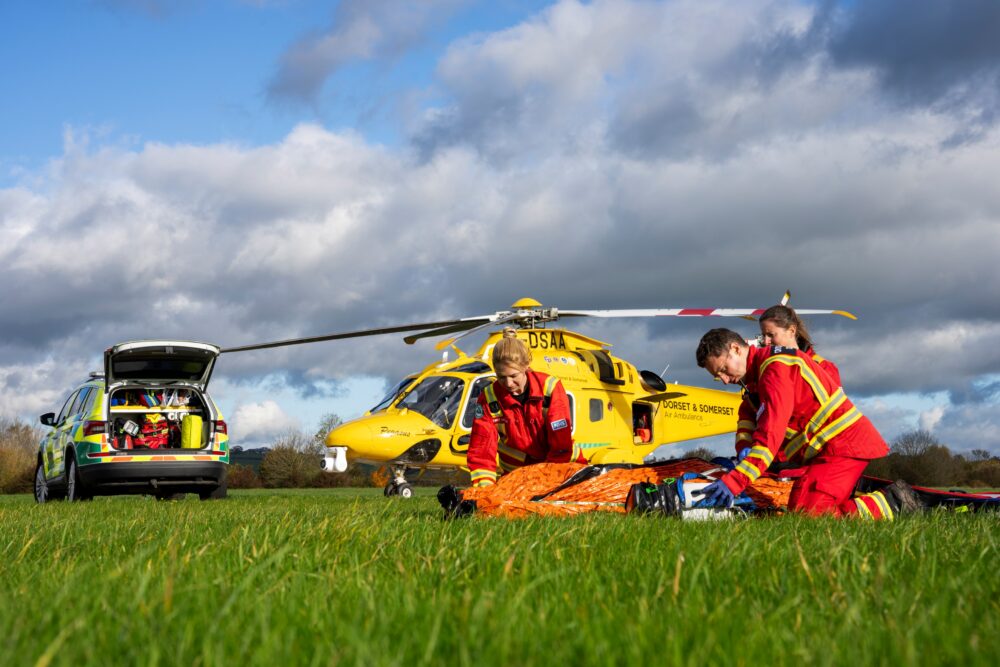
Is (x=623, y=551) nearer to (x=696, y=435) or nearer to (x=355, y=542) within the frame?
(x=355, y=542)

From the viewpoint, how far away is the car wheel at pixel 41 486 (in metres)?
13.8

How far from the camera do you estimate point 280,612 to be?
1.84m

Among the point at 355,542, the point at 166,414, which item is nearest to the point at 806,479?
the point at 355,542

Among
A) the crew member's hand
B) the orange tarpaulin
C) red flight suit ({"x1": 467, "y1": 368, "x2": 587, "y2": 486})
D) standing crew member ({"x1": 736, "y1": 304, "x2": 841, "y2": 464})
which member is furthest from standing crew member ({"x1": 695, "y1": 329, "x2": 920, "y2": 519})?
red flight suit ({"x1": 467, "y1": 368, "x2": 587, "y2": 486})

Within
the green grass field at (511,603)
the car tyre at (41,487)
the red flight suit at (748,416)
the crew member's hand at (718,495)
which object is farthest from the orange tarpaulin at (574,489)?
the car tyre at (41,487)

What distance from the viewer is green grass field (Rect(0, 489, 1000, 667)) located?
1531 mm

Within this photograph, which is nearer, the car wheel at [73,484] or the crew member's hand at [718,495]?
the crew member's hand at [718,495]

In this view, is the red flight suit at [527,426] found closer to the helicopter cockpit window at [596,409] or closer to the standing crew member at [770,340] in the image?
the standing crew member at [770,340]

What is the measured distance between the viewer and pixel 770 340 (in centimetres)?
582

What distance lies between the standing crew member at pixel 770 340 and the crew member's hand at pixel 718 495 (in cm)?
64

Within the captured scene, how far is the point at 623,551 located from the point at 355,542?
3.30 feet

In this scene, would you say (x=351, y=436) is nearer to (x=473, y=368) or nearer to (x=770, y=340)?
(x=473, y=368)

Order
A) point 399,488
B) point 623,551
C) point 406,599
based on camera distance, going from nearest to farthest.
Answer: point 406,599
point 623,551
point 399,488

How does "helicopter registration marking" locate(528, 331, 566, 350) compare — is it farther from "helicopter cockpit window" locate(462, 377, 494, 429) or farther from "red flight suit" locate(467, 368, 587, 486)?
"red flight suit" locate(467, 368, 587, 486)
